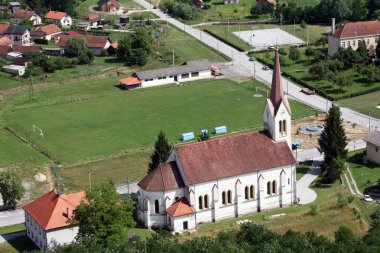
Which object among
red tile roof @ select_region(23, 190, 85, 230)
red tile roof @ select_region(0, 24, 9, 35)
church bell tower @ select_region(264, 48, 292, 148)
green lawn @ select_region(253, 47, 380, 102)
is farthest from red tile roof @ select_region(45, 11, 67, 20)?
red tile roof @ select_region(23, 190, 85, 230)

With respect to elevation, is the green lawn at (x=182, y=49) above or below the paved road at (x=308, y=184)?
above

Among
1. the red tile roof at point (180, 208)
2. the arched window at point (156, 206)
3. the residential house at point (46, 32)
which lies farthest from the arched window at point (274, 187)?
the residential house at point (46, 32)

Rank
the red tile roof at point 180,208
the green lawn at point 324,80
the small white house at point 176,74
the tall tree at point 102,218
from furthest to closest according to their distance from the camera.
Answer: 1. the small white house at point 176,74
2. the green lawn at point 324,80
3. the red tile roof at point 180,208
4. the tall tree at point 102,218

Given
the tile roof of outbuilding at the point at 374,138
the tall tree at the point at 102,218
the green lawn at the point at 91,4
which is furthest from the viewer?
the green lawn at the point at 91,4

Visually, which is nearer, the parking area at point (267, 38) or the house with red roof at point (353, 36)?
the house with red roof at point (353, 36)

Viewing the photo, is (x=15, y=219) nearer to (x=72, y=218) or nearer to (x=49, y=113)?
(x=72, y=218)

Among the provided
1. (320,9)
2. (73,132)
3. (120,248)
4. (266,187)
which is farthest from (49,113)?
(320,9)

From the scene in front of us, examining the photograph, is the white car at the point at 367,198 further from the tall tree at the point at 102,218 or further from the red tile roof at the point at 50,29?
the red tile roof at the point at 50,29

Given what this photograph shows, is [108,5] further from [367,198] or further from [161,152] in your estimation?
[367,198]
